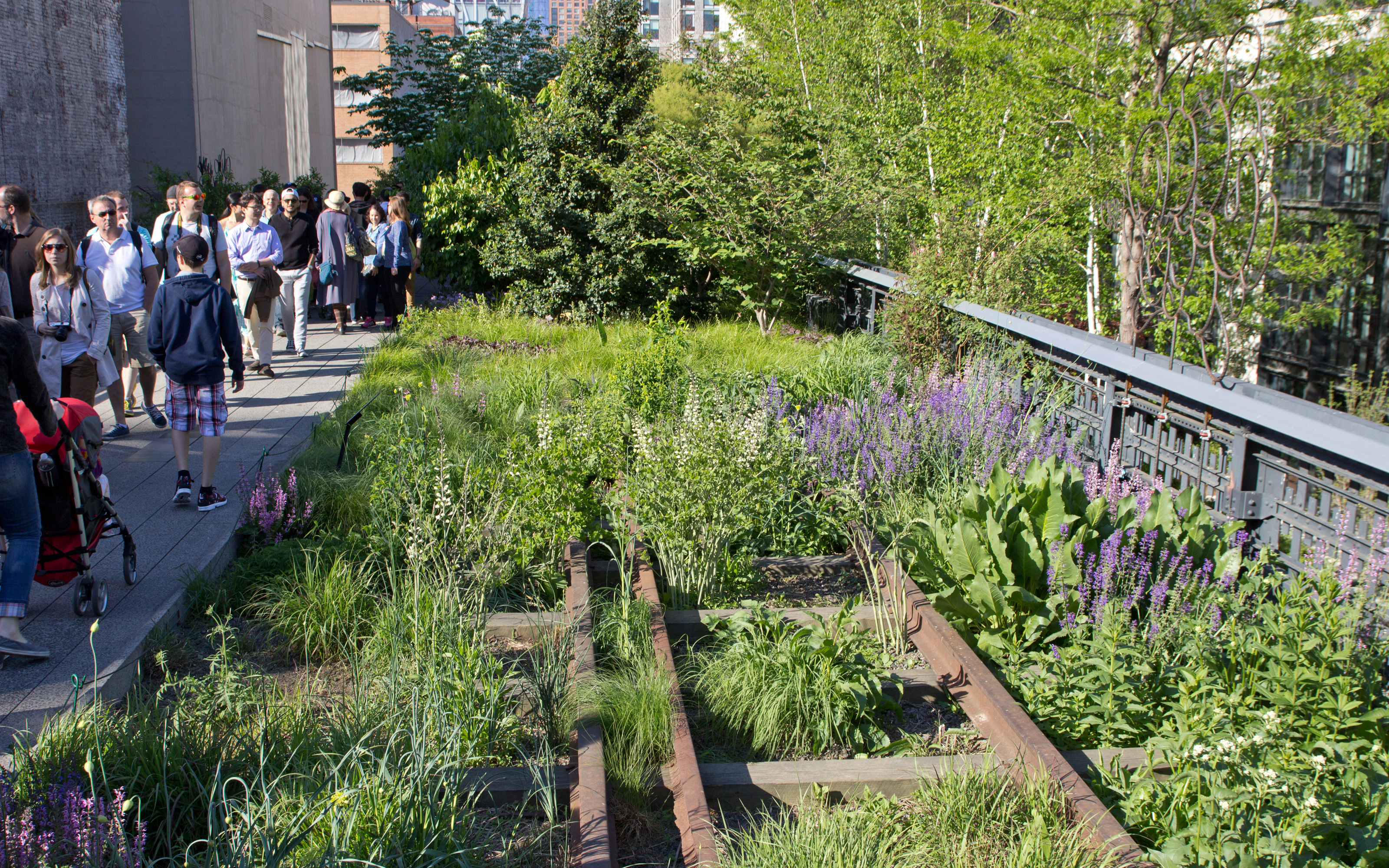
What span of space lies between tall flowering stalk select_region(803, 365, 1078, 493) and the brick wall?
1286 centimetres

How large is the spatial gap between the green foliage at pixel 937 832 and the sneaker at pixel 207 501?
4631 mm

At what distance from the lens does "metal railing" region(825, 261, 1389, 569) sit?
450cm

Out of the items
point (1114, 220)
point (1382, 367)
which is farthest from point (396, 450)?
point (1382, 367)

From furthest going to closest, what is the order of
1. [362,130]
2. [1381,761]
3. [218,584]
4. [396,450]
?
[362,130], [396,450], [218,584], [1381,761]

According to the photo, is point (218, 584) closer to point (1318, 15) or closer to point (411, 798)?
point (411, 798)

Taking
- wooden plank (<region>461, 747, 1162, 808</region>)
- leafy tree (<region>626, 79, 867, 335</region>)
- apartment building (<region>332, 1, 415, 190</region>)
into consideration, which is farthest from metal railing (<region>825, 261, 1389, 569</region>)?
apartment building (<region>332, 1, 415, 190</region>)

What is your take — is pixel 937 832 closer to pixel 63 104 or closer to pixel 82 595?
pixel 82 595

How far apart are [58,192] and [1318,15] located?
17.1 meters

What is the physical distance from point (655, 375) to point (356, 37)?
89.3m

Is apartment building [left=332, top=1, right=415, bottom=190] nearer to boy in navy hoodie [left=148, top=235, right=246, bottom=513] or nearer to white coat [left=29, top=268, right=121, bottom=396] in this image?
white coat [left=29, top=268, right=121, bottom=396]

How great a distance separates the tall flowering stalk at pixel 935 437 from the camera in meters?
6.67

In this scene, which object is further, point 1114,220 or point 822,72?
point 822,72

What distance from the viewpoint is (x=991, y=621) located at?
492cm

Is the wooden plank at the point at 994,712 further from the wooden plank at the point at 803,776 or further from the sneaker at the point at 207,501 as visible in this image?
the sneaker at the point at 207,501
